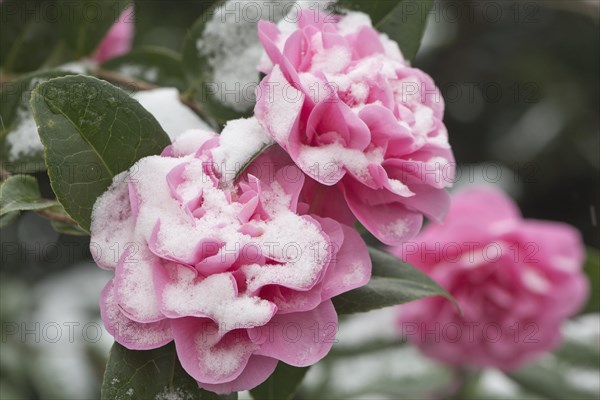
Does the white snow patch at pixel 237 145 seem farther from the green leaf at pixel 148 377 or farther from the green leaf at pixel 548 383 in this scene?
the green leaf at pixel 548 383

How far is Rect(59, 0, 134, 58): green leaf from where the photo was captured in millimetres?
1000

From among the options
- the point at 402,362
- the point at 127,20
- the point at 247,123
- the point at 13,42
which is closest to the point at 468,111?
the point at 402,362

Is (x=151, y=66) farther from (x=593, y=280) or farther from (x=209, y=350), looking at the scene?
(x=593, y=280)

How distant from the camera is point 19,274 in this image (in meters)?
1.87

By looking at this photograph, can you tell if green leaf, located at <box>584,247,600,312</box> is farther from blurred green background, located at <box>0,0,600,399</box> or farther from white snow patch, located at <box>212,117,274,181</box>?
white snow patch, located at <box>212,117,274,181</box>

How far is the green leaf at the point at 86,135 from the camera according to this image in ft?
2.11

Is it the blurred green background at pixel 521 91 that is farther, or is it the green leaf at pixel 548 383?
the blurred green background at pixel 521 91

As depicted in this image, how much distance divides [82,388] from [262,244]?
1.02 metres

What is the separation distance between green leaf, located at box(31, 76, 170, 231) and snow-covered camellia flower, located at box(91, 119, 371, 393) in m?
0.03

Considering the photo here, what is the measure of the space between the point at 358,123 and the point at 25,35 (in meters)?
0.56

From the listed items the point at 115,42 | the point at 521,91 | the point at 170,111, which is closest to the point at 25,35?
the point at 115,42

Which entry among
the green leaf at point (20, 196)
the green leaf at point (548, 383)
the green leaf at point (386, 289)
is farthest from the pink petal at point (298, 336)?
the green leaf at point (548, 383)

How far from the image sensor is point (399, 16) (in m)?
0.84

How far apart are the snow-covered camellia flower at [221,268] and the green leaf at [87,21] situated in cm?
42
